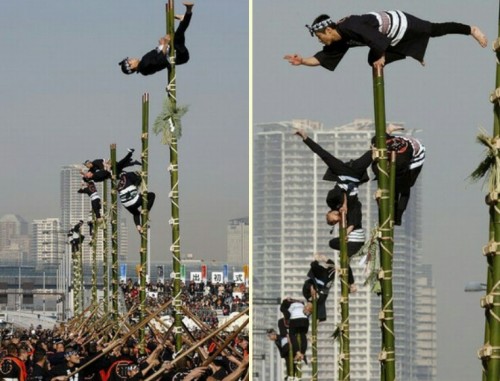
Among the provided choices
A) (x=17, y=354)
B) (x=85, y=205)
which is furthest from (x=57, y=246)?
(x=17, y=354)

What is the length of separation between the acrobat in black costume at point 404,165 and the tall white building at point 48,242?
953 cm

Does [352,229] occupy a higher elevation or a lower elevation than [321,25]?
lower

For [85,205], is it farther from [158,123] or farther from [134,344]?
[158,123]

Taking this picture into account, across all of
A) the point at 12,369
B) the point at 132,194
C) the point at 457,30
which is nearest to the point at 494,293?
the point at 457,30

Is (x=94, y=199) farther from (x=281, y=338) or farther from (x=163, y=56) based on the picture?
(x=281, y=338)

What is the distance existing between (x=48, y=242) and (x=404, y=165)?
14132mm

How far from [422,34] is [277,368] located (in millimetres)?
2302

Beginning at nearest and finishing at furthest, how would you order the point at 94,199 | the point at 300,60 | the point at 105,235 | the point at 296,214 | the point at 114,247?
the point at 300,60, the point at 296,214, the point at 114,247, the point at 105,235, the point at 94,199

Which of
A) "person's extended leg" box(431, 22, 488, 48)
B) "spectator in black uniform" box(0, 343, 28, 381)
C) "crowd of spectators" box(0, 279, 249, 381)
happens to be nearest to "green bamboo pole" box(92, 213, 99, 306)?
"crowd of spectators" box(0, 279, 249, 381)

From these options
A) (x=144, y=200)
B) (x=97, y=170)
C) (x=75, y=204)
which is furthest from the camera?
(x=75, y=204)

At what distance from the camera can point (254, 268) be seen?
5.24m

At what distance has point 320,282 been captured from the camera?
19.5 ft

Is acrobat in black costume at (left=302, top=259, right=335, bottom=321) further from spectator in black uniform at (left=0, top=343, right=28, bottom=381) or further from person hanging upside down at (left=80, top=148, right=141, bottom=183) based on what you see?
person hanging upside down at (left=80, top=148, right=141, bottom=183)

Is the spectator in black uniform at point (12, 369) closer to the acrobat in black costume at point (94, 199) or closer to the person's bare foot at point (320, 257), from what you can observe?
the person's bare foot at point (320, 257)
